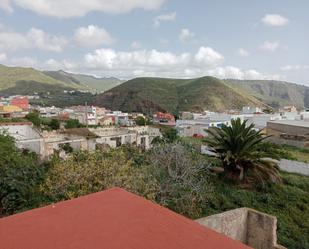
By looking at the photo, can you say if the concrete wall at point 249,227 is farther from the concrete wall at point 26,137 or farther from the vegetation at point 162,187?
the concrete wall at point 26,137

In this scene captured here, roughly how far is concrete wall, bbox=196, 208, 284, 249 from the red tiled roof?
5.38m

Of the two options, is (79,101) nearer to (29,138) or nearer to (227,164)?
(29,138)

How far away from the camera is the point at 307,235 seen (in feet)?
38.0

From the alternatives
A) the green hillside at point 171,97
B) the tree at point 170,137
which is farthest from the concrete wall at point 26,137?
the green hillside at point 171,97

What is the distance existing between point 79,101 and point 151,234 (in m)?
122

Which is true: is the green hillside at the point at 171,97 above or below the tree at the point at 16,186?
above

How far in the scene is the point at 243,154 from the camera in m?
14.6

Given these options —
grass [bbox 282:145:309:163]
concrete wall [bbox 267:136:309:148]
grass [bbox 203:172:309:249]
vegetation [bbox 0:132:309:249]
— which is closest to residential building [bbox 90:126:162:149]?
concrete wall [bbox 267:136:309:148]

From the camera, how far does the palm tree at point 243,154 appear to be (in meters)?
14.6

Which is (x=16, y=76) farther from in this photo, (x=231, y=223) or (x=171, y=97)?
(x=231, y=223)

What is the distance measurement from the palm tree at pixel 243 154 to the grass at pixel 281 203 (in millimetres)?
674

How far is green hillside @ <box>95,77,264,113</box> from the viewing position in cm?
9166

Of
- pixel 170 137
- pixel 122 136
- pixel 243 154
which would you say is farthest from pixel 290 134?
pixel 122 136

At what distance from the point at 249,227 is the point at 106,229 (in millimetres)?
7521
